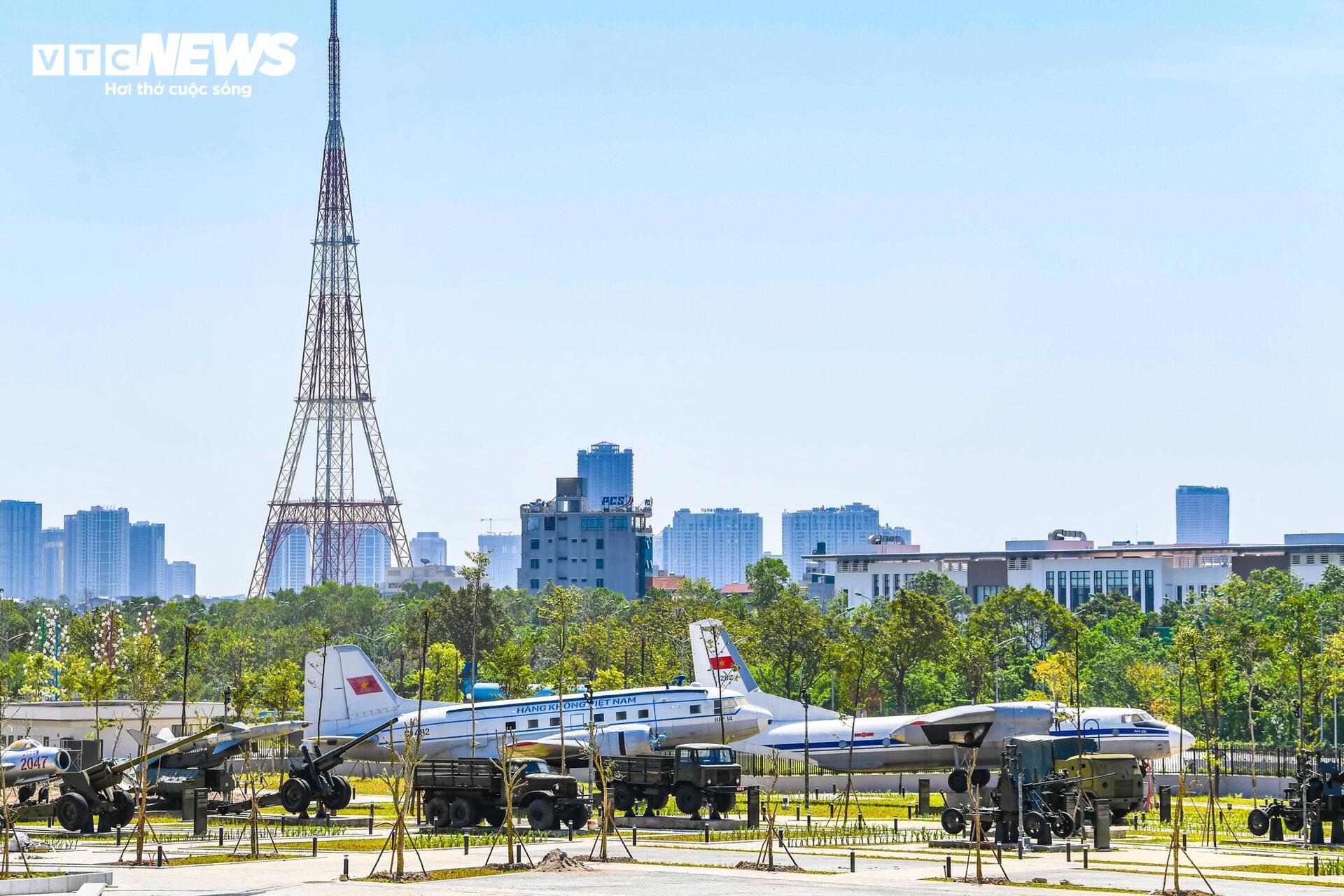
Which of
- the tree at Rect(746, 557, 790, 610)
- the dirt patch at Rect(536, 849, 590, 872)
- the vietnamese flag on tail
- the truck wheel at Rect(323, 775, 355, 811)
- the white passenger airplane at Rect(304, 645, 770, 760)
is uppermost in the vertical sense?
the tree at Rect(746, 557, 790, 610)

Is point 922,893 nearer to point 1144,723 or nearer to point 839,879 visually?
point 839,879

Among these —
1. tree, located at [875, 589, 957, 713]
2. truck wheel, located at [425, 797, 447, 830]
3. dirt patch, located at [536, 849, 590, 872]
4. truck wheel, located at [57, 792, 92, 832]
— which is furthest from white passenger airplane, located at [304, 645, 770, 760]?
tree, located at [875, 589, 957, 713]

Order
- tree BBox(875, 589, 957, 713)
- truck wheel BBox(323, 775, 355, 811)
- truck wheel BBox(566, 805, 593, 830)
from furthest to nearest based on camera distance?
tree BBox(875, 589, 957, 713)
truck wheel BBox(323, 775, 355, 811)
truck wheel BBox(566, 805, 593, 830)

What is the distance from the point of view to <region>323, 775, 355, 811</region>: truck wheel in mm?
65062

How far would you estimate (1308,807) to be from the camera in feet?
180

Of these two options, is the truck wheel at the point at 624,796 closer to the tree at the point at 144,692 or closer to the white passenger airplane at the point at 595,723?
the white passenger airplane at the point at 595,723

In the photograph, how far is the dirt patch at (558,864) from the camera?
45844 millimetres

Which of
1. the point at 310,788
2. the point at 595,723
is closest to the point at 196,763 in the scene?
the point at 310,788

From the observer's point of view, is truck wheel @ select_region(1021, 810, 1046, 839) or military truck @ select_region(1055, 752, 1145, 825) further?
military truck @ select_region(1055, 752, 1145, 825)

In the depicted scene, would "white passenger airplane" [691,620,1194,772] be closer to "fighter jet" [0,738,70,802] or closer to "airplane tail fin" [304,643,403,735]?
"airplane tail fin" [304,643,403,735]

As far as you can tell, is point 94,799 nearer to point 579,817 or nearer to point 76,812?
point 76,812

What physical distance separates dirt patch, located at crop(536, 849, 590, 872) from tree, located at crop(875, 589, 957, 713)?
3221 inches

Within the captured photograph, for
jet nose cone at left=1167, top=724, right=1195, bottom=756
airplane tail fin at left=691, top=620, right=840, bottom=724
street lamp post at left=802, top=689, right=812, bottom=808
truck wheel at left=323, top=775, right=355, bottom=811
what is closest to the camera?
truck wheel at left=323, top=775, right=355, bottom=811

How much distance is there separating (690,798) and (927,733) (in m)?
16.8
